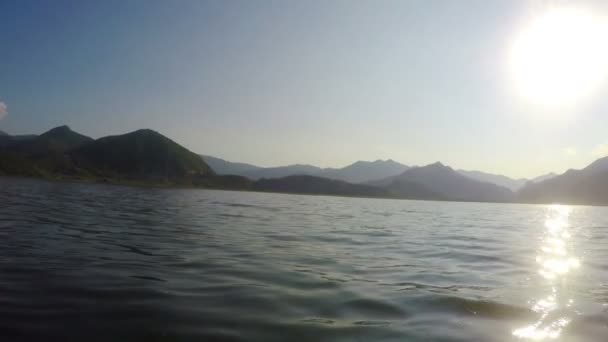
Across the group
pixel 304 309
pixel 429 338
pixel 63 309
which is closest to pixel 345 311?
pixel 304 309

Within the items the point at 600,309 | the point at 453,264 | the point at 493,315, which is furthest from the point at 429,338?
the point at 453,264

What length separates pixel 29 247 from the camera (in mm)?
14023

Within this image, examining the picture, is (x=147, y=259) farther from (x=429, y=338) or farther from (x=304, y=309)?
(x=429, y=338)

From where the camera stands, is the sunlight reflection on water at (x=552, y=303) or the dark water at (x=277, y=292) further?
the sunlight reflection on water at (x=552, y=303)

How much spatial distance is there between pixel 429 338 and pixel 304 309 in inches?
112

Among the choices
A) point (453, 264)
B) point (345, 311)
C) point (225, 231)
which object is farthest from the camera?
point (225, 231)

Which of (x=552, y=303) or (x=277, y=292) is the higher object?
(x=552, y=303)

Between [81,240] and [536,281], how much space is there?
59.6 ft

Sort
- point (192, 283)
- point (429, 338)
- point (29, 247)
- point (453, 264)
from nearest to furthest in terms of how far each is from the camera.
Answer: point (429, 338)
point (192, 283)
point (29, 247)
point (453, 264)

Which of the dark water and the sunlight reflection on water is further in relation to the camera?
the sunlight reflection on water

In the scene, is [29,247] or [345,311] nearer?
[345,311]

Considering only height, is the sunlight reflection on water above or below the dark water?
above

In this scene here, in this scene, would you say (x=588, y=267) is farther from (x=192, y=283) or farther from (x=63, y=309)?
(x=63, y=309)

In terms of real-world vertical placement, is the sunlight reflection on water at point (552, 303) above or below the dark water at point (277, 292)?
above
